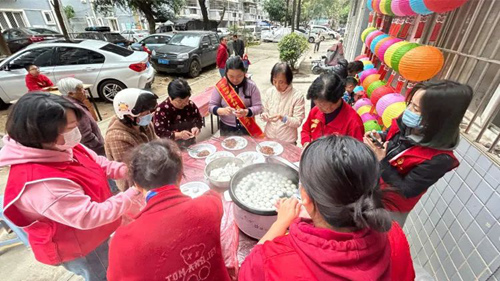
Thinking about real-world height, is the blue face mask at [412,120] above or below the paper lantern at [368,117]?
above

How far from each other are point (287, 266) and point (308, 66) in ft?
38.9

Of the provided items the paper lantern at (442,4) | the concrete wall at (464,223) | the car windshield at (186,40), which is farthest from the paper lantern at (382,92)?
the car windshield at (186,40)

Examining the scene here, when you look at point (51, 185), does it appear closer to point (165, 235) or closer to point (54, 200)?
point (54, 200)

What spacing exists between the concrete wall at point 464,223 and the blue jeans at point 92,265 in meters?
2.79

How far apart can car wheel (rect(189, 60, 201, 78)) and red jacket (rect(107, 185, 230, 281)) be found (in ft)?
28.5

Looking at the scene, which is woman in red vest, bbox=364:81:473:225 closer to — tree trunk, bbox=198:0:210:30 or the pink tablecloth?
the pink tablecloth


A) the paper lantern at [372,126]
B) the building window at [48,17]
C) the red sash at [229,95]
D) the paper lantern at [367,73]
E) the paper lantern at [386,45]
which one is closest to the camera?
the red sash at [229,95]

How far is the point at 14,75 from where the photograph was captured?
18.2 ft

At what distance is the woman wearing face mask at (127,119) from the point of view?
183 centimetres

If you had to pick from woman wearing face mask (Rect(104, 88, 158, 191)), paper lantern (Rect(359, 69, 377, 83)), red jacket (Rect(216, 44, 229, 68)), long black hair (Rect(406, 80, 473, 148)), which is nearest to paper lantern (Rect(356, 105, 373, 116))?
paper lantern (Rect(359, 69, 377, 83))

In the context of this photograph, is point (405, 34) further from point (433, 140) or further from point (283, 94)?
point (433, 140)

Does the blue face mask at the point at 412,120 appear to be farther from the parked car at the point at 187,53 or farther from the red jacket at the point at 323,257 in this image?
the parked car at the point at 187,53

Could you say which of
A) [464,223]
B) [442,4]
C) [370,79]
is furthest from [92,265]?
[370,79]

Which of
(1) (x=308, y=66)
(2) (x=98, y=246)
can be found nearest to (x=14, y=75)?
(2) (x=98, y=246)
